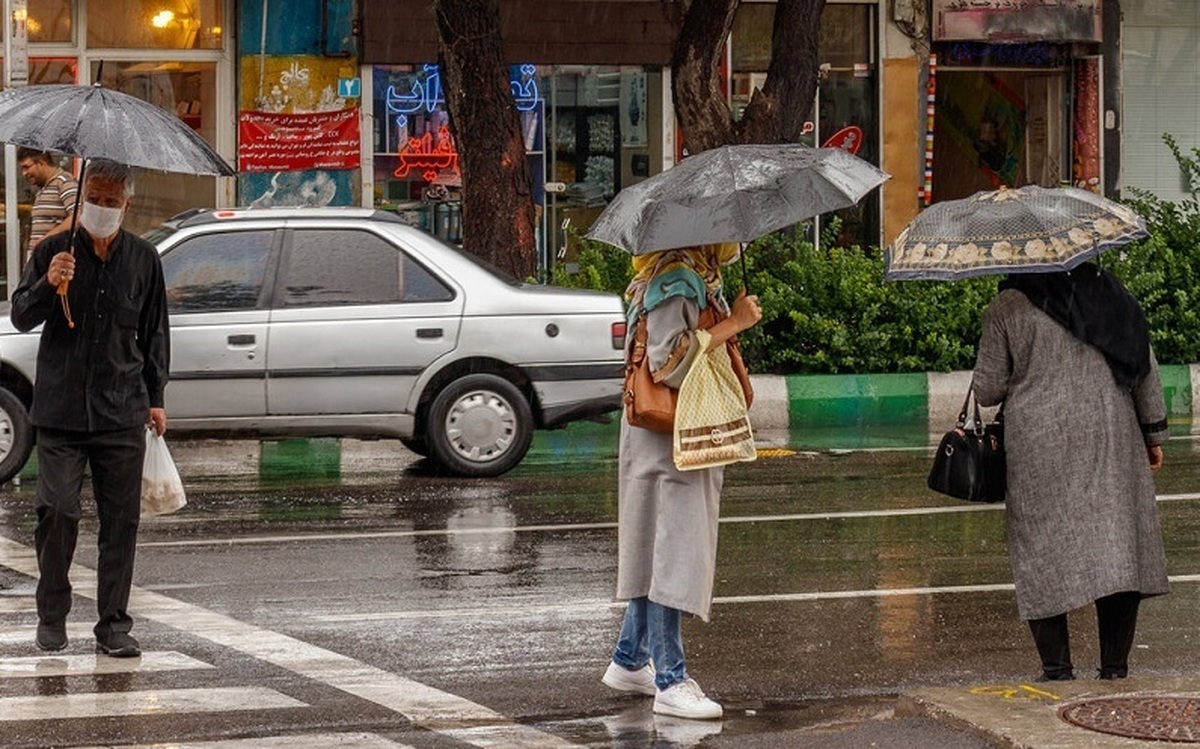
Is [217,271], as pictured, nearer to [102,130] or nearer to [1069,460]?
[102,130]

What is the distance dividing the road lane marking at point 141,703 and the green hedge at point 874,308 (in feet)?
30.9

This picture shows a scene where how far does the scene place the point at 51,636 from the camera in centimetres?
796

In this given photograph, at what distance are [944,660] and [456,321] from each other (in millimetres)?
5819

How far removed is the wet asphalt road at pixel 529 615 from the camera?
22.8ft

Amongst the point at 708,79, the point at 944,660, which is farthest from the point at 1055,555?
the point at 708,79

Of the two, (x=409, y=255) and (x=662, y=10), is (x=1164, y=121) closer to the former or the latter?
(x=662, y=10)

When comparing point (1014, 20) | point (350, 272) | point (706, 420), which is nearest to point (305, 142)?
point (1014, 20)

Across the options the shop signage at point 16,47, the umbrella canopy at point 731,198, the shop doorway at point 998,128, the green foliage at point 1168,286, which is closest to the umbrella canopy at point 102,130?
the umbrella canopy at point 731,198

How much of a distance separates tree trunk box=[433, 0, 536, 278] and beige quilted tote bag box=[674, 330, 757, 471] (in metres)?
10.1

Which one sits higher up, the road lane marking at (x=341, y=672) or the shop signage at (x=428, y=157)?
the shop signage at (x=428, y=157)

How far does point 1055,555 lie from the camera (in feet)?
22.6

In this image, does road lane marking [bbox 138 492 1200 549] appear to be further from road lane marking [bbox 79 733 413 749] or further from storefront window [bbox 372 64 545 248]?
storefront window [bbox 372 64 545 248]

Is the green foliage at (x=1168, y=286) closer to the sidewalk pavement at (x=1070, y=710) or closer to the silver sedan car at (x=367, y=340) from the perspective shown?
the silver sedan car at (x=367, y=340)

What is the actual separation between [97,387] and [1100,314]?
351cm
